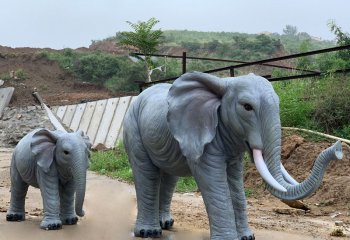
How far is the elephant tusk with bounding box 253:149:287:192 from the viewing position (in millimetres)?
4363

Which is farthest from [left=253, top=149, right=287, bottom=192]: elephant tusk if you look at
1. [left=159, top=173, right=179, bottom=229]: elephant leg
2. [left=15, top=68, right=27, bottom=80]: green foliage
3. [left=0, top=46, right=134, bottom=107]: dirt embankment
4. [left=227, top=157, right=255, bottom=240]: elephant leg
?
[left=15, top=68, right=27, bottom=80]: green foliage

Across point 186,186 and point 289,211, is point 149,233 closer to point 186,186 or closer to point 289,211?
point 289,211

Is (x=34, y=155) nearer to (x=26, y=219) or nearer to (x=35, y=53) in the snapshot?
(x=26, y=219)

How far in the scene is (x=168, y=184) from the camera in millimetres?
6234

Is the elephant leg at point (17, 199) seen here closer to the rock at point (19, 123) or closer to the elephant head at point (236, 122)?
the elephant head at point (236, 122)

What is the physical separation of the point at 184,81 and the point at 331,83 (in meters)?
7.35

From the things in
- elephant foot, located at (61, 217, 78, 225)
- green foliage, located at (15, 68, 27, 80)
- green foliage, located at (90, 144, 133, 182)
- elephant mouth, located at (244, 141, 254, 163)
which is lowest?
green foliage, located at (90, 144, 133, 182)

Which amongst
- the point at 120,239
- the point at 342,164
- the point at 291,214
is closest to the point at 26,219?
the point at 120,239

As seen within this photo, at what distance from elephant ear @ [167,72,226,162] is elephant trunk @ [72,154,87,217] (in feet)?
4.70

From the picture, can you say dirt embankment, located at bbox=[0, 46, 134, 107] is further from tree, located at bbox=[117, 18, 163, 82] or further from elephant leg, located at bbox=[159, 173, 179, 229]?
elephant leg, located at bbox=[159, 173, 179, 229]

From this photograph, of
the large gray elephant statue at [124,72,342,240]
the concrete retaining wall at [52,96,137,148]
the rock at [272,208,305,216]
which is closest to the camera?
the large gray elephant statue at [124,72,342,240]

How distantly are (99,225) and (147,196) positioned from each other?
1.18 m

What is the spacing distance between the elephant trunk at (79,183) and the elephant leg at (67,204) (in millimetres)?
444

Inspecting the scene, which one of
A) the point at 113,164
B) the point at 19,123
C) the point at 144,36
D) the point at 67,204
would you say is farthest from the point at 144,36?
the point at 67,204
